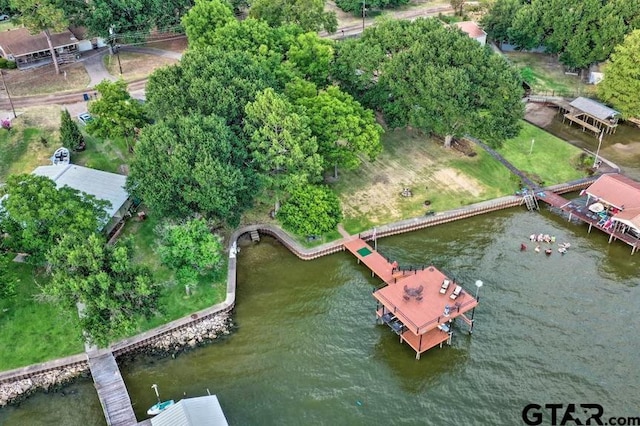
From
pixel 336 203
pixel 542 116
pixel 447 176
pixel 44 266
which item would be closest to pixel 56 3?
pixel 44 266

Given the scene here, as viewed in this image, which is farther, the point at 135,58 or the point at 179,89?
the point at 135,58

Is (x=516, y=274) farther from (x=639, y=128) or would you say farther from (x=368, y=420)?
(x=639, y=128)

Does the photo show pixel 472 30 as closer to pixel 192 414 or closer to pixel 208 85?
pixel 208 85

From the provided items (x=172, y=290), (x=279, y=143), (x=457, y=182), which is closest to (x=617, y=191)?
(x=457, y=182)

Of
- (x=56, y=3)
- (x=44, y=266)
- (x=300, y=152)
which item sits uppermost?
(x=56, y=3)

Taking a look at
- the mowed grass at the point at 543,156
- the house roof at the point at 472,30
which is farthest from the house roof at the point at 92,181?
the house roof at the point at 472,30
